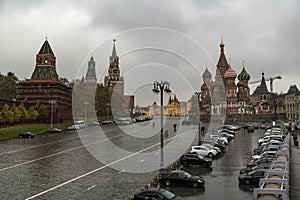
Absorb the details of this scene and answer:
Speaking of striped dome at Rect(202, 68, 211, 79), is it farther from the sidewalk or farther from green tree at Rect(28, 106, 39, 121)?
the sidewalk

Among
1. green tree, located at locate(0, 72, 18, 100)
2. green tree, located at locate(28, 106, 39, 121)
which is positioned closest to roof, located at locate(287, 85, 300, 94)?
green tree, located at locate(0, 72, 18, 100)

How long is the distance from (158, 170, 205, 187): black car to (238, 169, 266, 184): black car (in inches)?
115

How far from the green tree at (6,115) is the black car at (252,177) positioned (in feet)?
162

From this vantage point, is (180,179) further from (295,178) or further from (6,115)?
(6,115)

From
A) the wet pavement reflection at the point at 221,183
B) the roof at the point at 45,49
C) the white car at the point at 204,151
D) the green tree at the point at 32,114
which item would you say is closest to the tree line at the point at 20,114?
the green tree at the point at 32,114

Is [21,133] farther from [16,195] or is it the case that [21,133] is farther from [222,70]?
[222,70]

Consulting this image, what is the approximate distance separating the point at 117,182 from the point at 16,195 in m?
7.02

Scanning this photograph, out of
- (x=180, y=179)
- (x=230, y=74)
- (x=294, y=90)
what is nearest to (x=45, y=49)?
(x=230, y=74)

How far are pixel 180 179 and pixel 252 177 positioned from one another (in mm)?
5013

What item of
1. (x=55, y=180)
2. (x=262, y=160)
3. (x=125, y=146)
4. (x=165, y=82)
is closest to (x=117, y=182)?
(x=55, y=180)

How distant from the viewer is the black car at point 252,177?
24.2 m

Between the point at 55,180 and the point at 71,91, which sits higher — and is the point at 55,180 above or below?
below

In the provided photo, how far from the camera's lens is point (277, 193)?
15508 millimetres

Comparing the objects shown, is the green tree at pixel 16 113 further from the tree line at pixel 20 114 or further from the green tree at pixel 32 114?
the green tree at pixel 32 114
